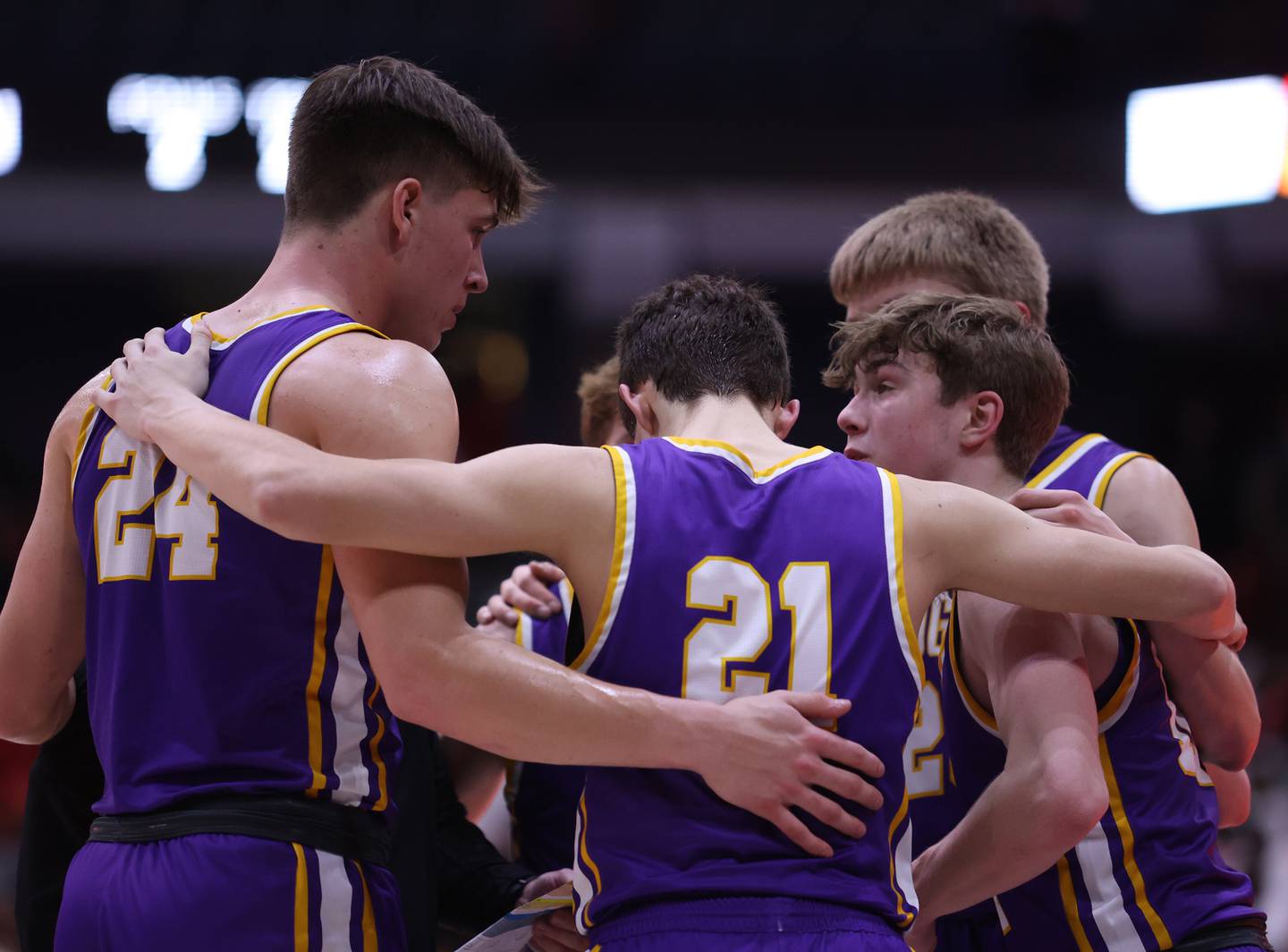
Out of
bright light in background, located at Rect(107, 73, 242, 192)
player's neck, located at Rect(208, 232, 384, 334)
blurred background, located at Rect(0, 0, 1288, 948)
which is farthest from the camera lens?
blurred background, located at Rect(0, 0, 1288, 948)

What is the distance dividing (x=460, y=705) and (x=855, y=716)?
2.48ft

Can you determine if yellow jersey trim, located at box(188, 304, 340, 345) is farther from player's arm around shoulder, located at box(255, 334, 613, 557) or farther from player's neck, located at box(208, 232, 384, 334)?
player's arm around shoulder, located at box(255, 334, 613, 557)

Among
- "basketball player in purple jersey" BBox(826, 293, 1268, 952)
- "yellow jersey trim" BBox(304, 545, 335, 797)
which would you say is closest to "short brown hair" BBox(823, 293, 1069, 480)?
"basketball player in purple jersey" BBox(826, 293, 1268, 952)

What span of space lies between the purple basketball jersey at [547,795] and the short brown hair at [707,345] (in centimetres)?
116

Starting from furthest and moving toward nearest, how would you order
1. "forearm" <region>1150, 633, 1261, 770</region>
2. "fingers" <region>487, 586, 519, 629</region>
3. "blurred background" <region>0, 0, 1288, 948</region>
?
"blurred background" <region>0, 0, 1288, 948</region> < "fingers" <region>487, 586, 519, 629</region> < "forearm" <region>1150, 633, 1261, 770</region>

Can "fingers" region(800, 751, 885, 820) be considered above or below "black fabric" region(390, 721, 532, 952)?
above

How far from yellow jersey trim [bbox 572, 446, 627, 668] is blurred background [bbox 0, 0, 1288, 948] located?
919cm

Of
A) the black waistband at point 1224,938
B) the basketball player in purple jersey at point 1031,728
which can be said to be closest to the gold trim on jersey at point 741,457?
the basketball player in purple jersey at point 1031,728

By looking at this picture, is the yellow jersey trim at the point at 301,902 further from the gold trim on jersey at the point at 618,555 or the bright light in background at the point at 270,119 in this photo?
the bright light in background at the point at 270,119

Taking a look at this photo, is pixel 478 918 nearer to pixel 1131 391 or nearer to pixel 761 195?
pixel 761 195

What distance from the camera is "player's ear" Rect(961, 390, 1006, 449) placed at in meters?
3.34

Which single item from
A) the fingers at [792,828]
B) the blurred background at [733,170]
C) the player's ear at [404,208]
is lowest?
the fingers at [792,828]

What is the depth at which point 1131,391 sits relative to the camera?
13.6 m

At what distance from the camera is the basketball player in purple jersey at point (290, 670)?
2.56 m
